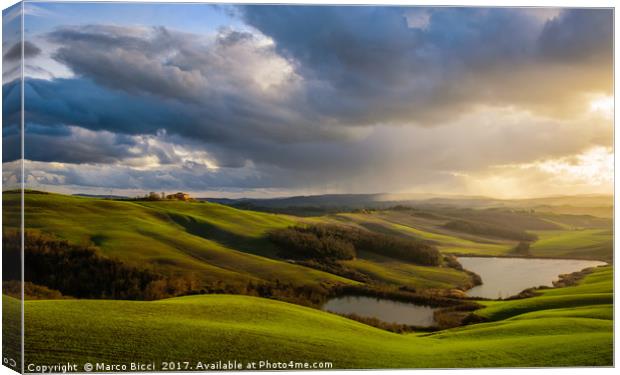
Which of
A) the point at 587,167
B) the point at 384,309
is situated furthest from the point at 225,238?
the point at 587,167

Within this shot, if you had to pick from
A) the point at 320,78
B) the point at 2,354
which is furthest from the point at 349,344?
the point at 2,354

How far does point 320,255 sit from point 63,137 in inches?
231

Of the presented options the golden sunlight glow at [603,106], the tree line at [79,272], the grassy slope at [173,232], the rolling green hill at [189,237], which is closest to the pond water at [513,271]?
the rolling green hill at [189,237]

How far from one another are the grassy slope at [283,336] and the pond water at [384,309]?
316 mm

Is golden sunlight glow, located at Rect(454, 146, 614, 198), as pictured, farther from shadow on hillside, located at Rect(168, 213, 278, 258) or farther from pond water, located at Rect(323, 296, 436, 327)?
shadow on hillside, located at Rect(168, 213, 278, 258)

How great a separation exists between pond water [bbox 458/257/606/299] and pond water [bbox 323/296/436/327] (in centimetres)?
123

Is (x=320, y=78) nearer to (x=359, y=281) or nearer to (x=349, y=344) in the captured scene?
(x=359, y=281)

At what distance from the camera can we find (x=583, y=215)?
14.5 m

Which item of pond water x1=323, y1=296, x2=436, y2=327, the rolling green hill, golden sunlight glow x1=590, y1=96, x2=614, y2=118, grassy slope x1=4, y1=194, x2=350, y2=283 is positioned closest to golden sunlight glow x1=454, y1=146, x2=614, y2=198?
golden sunlight glow x1=590, y1=96, x2=614, y2=118

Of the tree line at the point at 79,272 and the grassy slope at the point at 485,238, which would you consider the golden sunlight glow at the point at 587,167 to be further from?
the tree line at the point at 79,272

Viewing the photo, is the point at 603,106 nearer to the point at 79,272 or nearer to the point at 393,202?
the point at 393,202

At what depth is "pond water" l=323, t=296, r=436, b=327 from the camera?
1375cm

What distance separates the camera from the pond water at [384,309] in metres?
13.8

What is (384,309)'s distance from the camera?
547 inches
